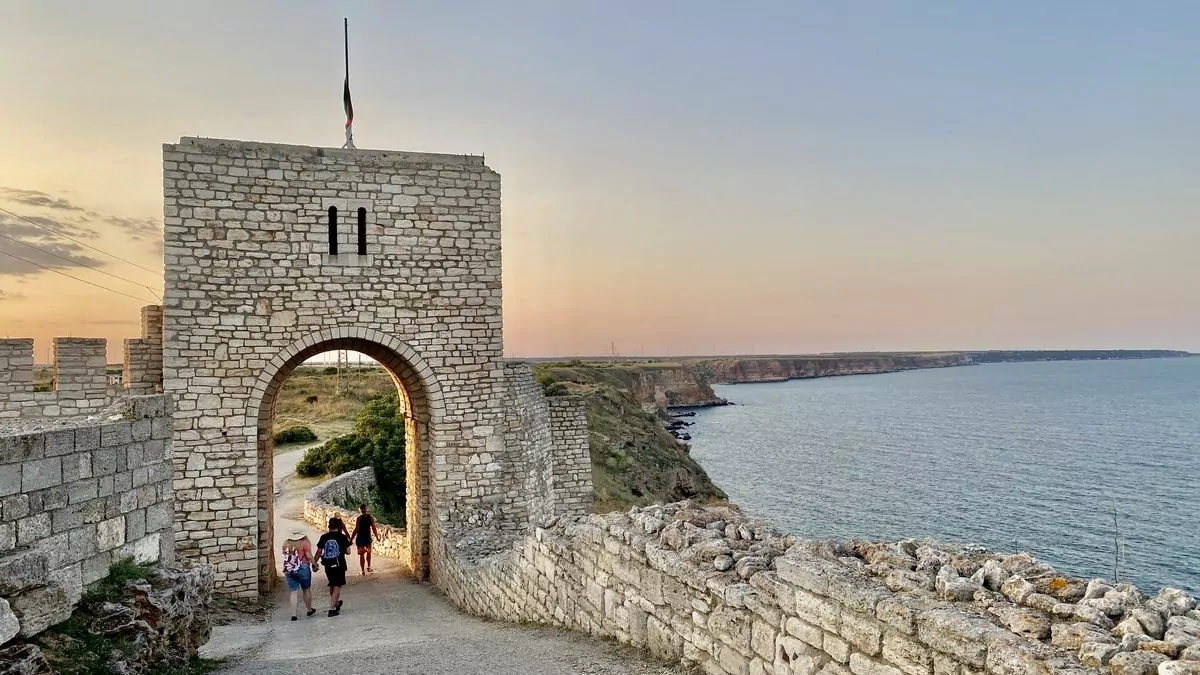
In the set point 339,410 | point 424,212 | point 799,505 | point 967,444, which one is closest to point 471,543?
point 424,212

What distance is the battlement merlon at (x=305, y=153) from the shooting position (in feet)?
37.4

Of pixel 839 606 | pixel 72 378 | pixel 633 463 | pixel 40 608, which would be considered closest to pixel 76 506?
pixel 40 608

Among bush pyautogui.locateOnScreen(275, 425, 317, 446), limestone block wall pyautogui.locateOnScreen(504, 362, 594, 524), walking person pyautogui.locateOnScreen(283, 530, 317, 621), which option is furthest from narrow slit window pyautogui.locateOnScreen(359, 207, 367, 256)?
bush pyautogui.locateOnScreen(275, 425, 317, 446)

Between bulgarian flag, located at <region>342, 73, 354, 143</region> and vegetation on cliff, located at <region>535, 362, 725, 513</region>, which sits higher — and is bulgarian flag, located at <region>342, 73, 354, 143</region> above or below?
above

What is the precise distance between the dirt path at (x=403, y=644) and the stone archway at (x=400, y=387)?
0.99 metres

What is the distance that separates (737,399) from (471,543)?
397 ft

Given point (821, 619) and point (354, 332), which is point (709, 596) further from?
point (354, 332)

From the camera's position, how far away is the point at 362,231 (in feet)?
40.7

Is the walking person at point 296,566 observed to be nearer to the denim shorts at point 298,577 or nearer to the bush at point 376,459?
the denim shorts at point 298,577

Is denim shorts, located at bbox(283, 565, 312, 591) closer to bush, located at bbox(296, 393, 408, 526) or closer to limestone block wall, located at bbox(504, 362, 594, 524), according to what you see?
limestone block wall, located at bbox(504, 362, 594, 524)

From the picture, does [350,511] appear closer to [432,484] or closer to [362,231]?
[432,484]

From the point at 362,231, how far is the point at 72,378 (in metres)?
4.86

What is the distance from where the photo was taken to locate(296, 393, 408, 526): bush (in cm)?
2600

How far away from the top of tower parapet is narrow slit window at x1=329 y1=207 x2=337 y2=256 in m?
0.96
